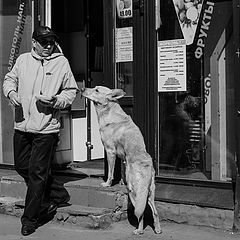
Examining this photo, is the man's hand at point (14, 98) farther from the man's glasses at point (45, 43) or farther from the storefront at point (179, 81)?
the storefront at point (179, 81)

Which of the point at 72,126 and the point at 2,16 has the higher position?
the point at 2,16

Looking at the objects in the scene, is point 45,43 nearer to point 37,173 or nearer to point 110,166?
point 37,173

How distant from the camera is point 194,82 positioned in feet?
21.5

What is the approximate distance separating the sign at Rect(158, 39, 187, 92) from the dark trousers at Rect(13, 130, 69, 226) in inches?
58.9

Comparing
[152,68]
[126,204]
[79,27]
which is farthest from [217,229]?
[79,27]

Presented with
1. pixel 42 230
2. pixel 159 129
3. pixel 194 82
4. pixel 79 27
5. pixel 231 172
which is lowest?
pixel 42 230

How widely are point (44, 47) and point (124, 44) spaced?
1.15 meters

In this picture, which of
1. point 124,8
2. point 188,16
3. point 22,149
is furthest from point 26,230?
point 188,16

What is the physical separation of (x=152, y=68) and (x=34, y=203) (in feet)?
6.96

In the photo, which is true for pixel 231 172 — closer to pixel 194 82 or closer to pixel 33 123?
pixel 194 82

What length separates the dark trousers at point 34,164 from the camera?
585cm

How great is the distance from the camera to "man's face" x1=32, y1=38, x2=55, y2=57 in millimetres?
6000

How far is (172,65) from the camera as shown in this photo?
21.3ft

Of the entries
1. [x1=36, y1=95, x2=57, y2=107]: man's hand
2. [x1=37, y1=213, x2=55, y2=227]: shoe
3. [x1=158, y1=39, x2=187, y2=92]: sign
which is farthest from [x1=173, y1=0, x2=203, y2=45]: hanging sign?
[x1=37, y1=213, x2=55, y2=227]: shoe
